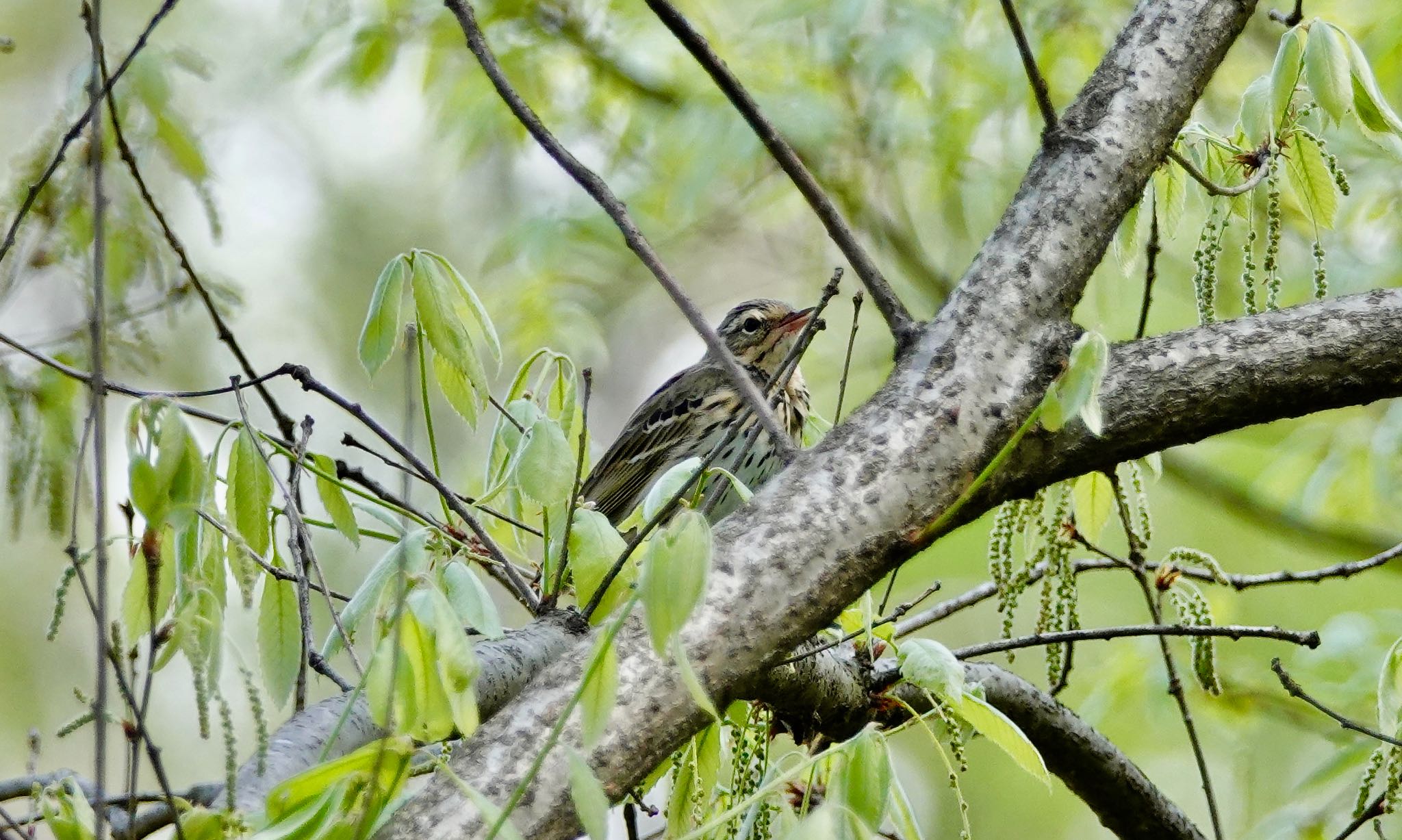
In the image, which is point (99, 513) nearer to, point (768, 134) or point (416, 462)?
point (416, 462)

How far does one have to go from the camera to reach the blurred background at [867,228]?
133 inches

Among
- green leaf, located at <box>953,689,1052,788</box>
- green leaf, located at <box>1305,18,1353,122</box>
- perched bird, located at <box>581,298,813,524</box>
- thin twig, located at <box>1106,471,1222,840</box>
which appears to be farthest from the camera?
perched bird, located at <box>581,298,813,524</box>

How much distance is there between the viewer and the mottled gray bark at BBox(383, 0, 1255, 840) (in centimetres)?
168

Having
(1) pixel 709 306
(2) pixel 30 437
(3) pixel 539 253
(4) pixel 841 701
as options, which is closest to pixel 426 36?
(3) pixel 539 253

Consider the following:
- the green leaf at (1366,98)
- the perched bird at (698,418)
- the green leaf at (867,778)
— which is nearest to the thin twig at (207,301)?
the green leaf at (867,778)

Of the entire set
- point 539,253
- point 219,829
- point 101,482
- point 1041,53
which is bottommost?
point 219,829

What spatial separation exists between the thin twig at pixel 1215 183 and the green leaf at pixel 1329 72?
0.64 ft

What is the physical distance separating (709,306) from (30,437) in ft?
28.1

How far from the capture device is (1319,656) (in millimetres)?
3855

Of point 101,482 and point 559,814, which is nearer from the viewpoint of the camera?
point 101,482

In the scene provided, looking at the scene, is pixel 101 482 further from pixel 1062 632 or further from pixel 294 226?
pixel 294 226

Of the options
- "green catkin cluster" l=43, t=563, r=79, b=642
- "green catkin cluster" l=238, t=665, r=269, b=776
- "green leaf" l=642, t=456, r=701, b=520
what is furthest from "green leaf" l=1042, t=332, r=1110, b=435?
"green catkin cluster" l=43, t=563, r=79, b=642

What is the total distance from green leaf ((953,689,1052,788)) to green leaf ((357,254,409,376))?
1040mm

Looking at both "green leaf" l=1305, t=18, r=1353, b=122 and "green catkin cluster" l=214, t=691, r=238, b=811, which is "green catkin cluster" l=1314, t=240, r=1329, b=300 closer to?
"green leaf" l=1305, t=18, r=1353, b=122
